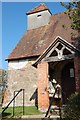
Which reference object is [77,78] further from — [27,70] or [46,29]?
[46,29]

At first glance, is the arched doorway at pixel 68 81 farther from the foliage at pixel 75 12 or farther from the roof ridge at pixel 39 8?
the roof ridge at pixel 39 8

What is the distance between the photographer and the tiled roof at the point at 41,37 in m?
19.6

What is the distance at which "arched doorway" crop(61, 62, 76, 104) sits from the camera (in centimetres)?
1742

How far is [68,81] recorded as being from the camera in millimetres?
17641

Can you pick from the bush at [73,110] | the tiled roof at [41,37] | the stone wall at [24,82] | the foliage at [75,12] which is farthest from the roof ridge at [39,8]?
the bush at [73,110]

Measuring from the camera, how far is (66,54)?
1614 cm

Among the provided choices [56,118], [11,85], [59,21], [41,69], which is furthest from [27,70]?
[56,118]

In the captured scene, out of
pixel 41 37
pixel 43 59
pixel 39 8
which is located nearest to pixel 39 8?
pixel 39 8

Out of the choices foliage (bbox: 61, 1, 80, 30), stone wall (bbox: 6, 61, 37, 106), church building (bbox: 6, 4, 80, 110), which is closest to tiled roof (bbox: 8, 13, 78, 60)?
church building (bbox: 6, 4, 80, 110)

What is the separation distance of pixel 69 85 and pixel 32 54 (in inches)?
187

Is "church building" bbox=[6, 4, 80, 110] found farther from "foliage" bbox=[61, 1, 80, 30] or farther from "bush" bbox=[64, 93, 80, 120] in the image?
"bush" bbox=[64, 93, 80, 120]

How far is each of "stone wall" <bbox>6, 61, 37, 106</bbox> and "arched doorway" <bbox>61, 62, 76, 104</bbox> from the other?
3.05 metres

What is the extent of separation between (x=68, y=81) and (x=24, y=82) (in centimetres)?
468

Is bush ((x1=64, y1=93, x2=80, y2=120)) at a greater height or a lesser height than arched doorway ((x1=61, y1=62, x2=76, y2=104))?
lesser
